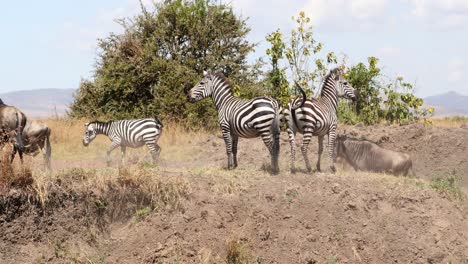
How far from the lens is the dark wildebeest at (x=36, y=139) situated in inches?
643

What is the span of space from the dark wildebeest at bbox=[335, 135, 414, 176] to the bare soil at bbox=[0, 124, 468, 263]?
1509 millimetres

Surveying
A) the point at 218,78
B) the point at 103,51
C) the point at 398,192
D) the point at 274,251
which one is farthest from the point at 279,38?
the point at 274,251

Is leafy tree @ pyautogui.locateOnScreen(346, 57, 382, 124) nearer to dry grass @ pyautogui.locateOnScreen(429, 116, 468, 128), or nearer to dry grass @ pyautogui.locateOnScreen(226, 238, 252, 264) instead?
dry grass @ pyautogui.locateOnScreen(429, 116, 468, 128)

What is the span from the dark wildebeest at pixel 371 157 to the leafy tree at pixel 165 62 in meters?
8.80

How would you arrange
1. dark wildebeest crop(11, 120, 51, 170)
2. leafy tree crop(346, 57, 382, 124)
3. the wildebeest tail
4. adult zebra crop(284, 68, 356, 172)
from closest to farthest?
the wildebeest tail → adult zebra crop(284, 68, 356, 172) → dark wildebeest crop(11, 120, 51, 170) → leafy tree crop(346, 57, 382, 124)

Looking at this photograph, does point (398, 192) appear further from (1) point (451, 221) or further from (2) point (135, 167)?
(2) point (135, 167)

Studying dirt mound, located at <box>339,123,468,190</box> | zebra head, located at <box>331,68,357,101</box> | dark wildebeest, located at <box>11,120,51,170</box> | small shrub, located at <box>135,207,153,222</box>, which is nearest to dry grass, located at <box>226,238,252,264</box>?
small shrub, located at <box>135,207,153,222</box>

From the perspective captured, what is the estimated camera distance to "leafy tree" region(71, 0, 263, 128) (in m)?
26.9

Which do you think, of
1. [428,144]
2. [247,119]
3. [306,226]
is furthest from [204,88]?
[428,144]

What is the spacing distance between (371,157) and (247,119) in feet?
13.0

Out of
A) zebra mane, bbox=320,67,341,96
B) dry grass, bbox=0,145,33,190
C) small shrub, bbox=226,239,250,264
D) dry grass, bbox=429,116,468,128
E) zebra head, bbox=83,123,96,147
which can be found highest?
zebra mane, bbox=320,67,341,96

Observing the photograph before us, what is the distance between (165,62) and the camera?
27.2 m

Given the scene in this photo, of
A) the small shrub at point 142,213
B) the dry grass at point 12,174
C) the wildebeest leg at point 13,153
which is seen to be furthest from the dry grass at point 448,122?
the dry grass at point 12,174

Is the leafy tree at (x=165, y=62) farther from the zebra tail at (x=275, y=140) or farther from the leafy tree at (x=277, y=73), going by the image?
the zebra tail at (x=275, y=140)
